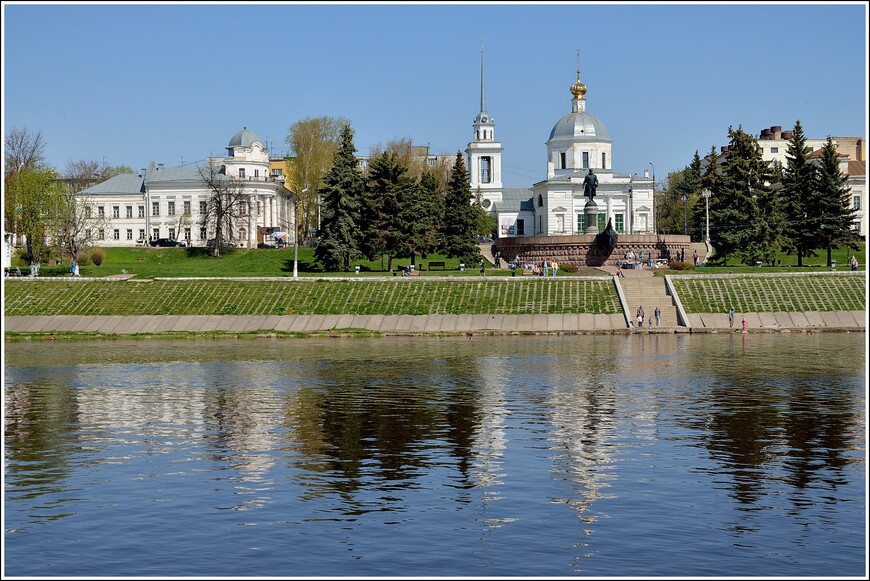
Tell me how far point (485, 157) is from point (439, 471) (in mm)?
129873

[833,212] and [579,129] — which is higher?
[579,129]

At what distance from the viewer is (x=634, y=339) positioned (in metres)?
57.2

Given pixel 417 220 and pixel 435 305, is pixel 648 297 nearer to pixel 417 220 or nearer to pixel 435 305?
pixel 435 305

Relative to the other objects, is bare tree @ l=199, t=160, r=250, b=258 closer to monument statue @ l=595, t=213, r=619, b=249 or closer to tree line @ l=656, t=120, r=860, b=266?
monument statue @ l=595, t=213, r=619, b=249

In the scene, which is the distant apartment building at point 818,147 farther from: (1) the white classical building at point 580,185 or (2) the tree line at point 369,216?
(2) the tree line at point 369,216

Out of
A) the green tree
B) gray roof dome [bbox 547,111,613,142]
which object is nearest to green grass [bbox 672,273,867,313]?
the green tree

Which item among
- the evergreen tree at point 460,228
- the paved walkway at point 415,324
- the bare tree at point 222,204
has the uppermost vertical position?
the bare tree at point 222,204

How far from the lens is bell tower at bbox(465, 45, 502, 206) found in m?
148

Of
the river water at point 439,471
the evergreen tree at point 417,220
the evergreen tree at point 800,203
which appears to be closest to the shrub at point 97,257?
the evergreen tree at point 417,220

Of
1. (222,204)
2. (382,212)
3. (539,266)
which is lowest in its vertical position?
(539,266)

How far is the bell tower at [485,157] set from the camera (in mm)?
148000

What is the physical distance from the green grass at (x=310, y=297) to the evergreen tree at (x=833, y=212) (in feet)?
67.0

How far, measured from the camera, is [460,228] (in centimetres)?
9038

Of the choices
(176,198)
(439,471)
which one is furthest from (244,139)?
(439,471)
